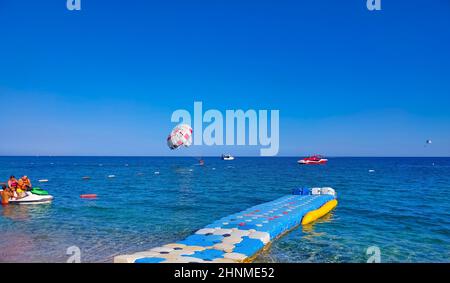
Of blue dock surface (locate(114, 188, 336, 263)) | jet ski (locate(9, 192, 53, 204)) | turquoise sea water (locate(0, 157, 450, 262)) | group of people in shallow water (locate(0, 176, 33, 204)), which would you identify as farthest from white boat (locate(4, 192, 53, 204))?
blue dock surface (locate(114, 188, 336, 263))

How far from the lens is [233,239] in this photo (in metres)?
14.2

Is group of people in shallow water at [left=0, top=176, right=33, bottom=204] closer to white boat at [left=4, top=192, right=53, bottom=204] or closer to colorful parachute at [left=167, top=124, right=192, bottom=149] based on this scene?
white boat at [left=4, top=192, right=53, bottom=204]

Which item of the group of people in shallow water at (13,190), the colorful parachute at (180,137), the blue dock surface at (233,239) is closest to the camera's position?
the blue dock surface at (233,239)

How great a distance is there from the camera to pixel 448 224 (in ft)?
69.4

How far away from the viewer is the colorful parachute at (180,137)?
43094 mm

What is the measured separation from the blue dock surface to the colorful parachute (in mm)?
21967

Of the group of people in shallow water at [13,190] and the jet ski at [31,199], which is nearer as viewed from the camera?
the group of people in shallow water at [13,190]

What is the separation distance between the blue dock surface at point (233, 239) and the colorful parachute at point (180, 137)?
72.1ft

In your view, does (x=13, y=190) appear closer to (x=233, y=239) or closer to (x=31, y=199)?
(x=31, y=199)

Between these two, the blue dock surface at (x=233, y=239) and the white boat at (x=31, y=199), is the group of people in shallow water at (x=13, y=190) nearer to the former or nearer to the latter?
the white boat at (x=31, y=199)

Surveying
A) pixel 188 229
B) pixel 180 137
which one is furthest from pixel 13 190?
pixel 180 137

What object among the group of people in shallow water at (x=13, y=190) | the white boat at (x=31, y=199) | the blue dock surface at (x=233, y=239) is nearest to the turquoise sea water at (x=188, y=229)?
the blue dock surface at (x=233, y=239)

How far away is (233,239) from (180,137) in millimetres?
30235
